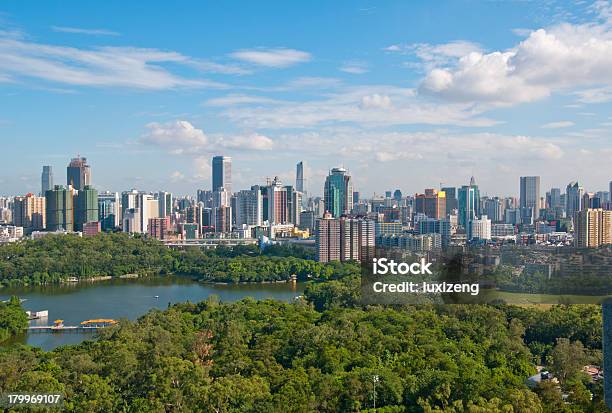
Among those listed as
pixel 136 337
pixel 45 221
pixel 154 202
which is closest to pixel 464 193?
pixel 154 202

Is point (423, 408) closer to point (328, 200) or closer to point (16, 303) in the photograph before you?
point (16, 303)

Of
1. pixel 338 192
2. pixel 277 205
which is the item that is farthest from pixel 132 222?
pixel 338 192

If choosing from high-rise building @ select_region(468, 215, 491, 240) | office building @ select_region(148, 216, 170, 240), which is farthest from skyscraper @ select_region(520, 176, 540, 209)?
office building @ select_region(148, 216, 170, 240)

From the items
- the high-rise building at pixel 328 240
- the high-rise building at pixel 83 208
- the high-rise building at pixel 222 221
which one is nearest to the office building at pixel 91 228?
the high-rise building at pixel 83 208

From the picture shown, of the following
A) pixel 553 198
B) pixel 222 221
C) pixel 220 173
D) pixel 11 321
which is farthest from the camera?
pixel 220 173

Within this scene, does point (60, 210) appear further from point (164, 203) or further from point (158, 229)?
point (164, 203)

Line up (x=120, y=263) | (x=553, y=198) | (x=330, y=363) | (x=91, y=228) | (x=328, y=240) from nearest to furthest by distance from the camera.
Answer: (x=330, y=363), (x=120, y=263), (x=328, y=240), (x=91, y=228), (x=553, y=198)

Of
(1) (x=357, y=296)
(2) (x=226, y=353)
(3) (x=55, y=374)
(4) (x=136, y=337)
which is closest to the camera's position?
(3) (x=55, y=374)

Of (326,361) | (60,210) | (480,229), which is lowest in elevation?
(326,361)
